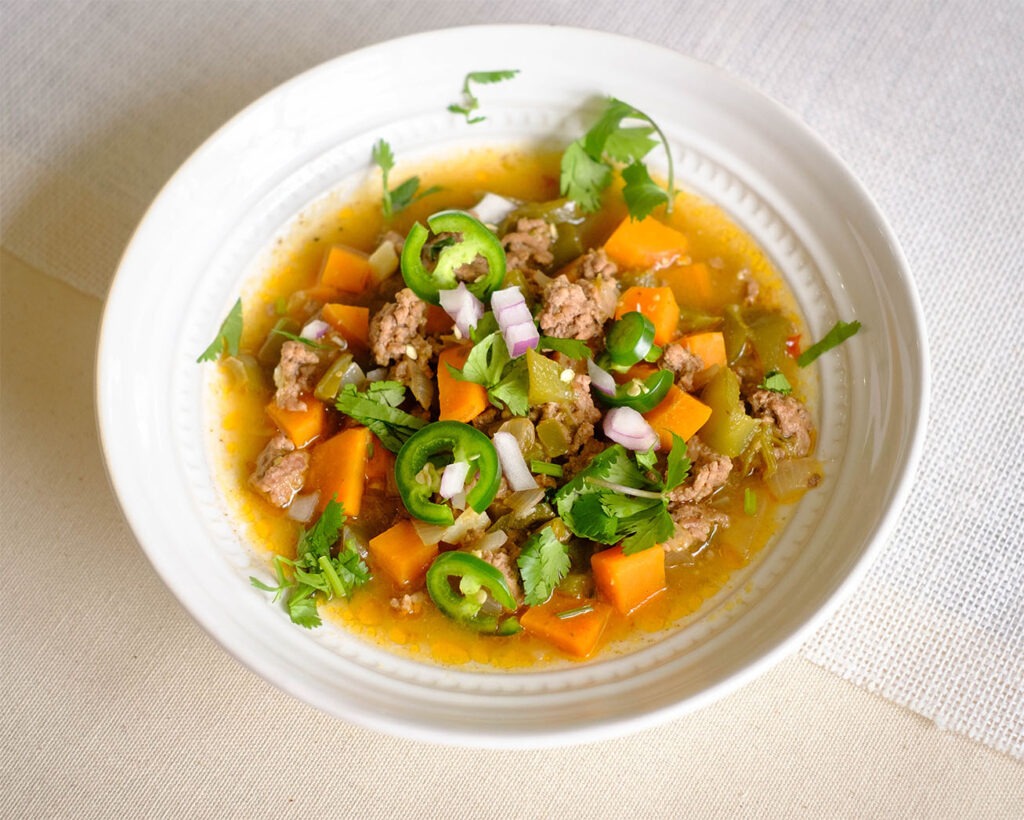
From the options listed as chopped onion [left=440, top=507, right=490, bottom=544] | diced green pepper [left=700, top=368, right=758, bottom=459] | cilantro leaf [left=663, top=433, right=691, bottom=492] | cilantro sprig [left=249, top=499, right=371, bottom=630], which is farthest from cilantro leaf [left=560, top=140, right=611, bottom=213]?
cilantro sprig [left=249, top=499, right=371, bottom=630]

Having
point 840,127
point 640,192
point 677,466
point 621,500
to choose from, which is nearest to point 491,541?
point 621,500

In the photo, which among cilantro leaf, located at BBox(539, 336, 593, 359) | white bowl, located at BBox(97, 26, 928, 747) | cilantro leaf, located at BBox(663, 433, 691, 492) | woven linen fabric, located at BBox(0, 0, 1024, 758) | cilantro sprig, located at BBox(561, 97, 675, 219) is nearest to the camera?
white bowl, located at BBox(97, 26, 928, 747)

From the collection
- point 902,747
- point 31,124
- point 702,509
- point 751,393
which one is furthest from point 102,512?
point 902,747

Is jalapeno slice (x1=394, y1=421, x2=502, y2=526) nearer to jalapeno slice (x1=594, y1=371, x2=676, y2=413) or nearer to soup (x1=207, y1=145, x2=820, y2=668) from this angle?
soup (x1=207, y1=145, x2=820, y2=668)

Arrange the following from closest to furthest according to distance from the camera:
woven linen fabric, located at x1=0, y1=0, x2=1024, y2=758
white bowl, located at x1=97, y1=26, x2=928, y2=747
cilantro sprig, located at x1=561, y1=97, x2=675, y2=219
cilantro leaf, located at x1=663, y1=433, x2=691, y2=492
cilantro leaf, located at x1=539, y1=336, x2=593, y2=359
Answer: white bowl, located at x1=97, y1=26, x2=928, y2=747 → cilantro leaf, located at x1=663, y1=433, x2=691, y2=492 → cilantro leaf, located at x1=539, y1=336, x2=593, y2=359 → cilantro sprig, located at x1=561, y1=97, x2=675, y2=219 → woven linen fabric, located at x1=0, y1=0, x2=1024, y2=758

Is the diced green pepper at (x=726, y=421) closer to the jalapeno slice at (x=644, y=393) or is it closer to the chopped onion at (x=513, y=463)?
the jalapeno slice at (x=644, y=393)
